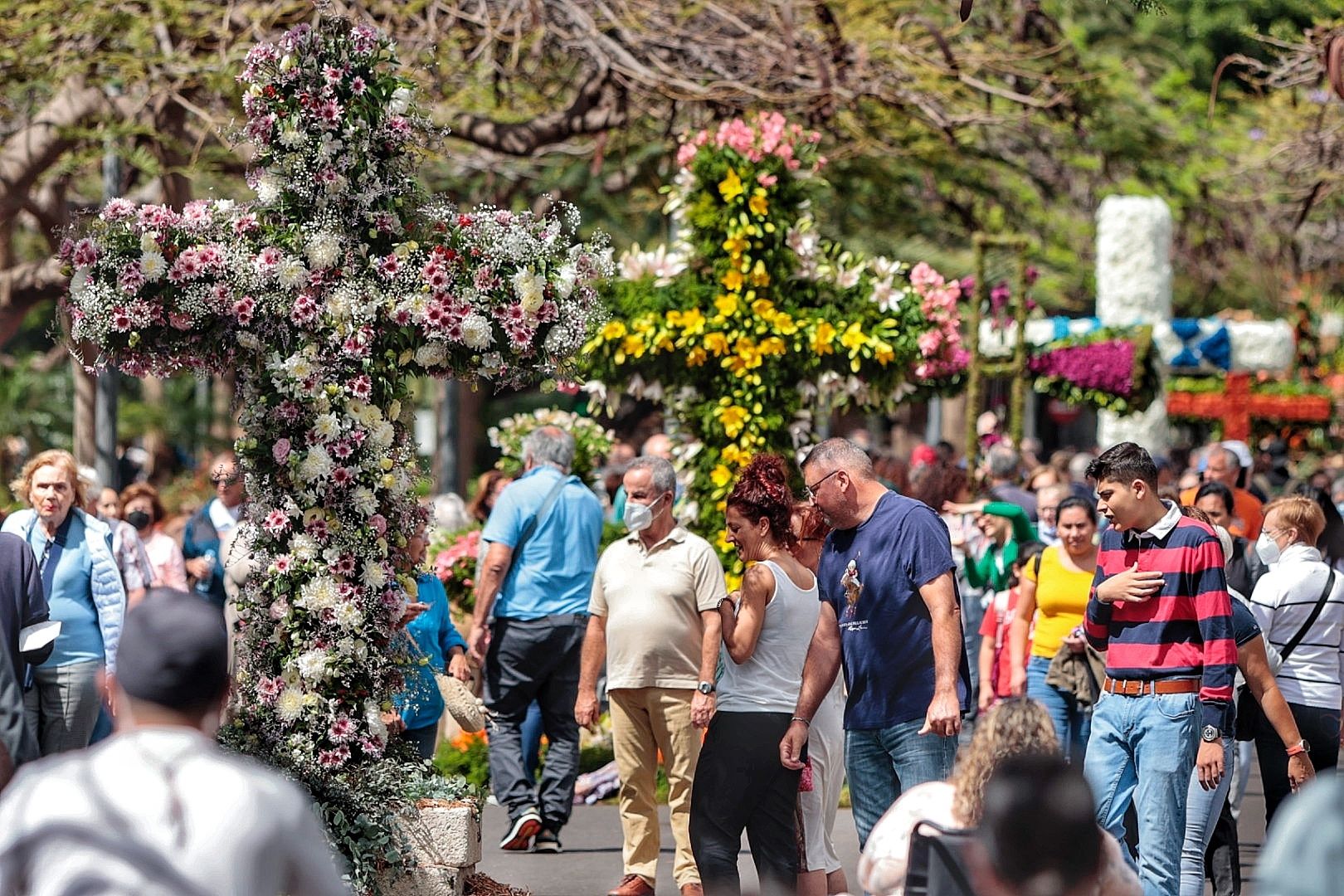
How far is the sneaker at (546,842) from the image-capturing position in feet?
28.3

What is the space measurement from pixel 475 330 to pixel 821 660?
1774mm

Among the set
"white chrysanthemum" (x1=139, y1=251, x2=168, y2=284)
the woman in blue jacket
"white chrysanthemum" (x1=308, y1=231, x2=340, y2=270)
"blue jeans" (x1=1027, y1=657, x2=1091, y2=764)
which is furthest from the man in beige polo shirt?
"white chrysanthemum" (x1=139, y1=251, x2=168, y2=284)

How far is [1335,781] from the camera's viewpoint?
3012mm

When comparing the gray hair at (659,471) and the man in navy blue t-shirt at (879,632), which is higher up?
the gray hair at (659,471)

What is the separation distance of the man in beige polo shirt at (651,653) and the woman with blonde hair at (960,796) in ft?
11.6

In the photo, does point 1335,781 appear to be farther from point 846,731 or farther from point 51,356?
point 51,356

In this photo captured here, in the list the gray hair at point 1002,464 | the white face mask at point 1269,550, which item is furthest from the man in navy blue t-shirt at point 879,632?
the gray hair at point 1002,464

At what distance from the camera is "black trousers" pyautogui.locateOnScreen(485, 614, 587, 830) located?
866 centimetres

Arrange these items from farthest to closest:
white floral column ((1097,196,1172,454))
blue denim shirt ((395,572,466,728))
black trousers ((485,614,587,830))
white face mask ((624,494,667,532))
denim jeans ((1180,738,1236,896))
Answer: white floral column ((1097,196,1172,454)) → black trousers ((485,614,587,830)) → white face mask ((624,494,667,532)) → blue denim shirt ((395,572,466,728)) → denim jeans ((1180,738,1236,896))

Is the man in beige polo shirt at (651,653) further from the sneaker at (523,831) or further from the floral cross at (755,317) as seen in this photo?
the floral cross at (755,317)

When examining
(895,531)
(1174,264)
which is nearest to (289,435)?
(895,531)

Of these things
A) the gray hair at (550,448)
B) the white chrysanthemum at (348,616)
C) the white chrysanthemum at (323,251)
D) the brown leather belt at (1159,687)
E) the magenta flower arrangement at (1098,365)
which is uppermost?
the white chrysanthemum at (323,251)

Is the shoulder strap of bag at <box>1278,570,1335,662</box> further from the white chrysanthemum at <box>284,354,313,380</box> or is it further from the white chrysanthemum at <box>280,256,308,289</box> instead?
the white chrysanthemum at <box>280,256,308,289</box>

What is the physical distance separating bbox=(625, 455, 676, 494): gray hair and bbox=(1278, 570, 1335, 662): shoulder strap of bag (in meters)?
2.64
